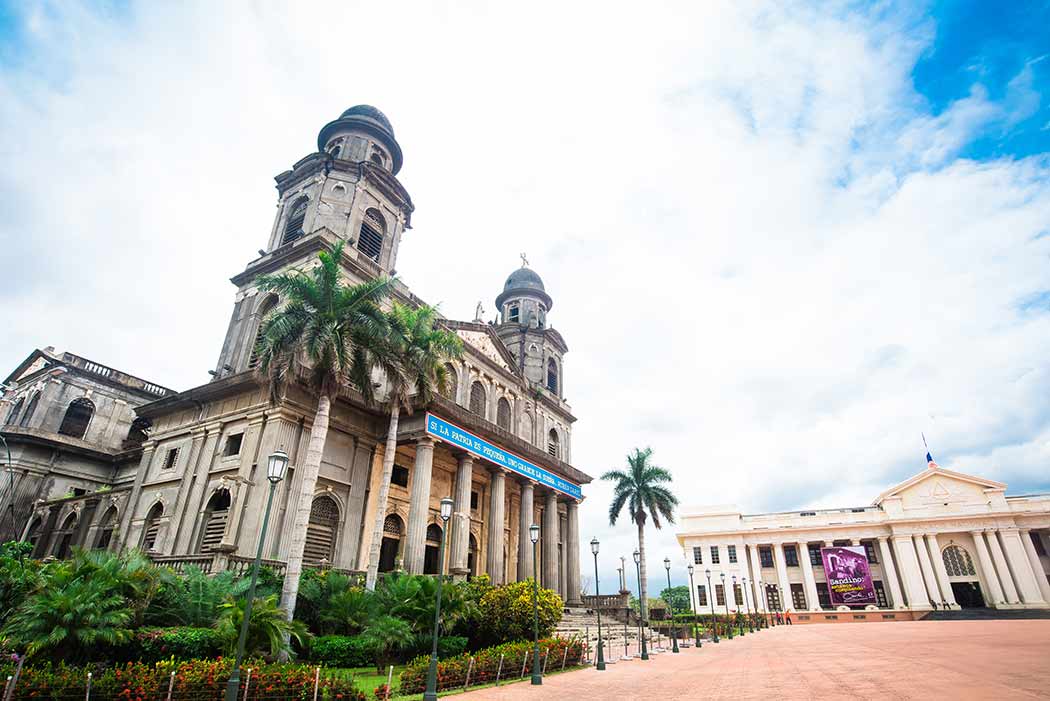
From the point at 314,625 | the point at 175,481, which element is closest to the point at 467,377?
the point at 175,481

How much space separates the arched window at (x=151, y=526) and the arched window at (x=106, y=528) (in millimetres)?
4176

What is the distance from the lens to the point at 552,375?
42781 mm

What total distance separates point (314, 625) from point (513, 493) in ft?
61.6

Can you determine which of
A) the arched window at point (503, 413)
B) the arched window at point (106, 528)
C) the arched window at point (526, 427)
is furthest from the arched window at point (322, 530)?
the arched window at point (526, 427)

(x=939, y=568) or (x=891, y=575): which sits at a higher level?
(x=939, y=568)

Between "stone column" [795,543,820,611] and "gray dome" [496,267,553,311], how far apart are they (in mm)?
42540

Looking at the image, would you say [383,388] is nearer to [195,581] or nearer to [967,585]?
[195,581]

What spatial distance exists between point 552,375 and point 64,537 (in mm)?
30744

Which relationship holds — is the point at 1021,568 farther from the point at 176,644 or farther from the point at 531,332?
the point at 176,644

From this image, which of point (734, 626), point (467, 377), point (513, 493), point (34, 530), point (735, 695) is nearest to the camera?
point (735, 695)

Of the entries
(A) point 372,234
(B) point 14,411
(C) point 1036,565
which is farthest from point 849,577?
(B) point 14,411

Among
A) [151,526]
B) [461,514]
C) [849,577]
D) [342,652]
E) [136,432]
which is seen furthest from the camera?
[849,577]

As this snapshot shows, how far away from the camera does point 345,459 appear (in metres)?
24.1

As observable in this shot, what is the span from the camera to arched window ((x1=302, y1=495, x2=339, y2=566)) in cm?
2198
